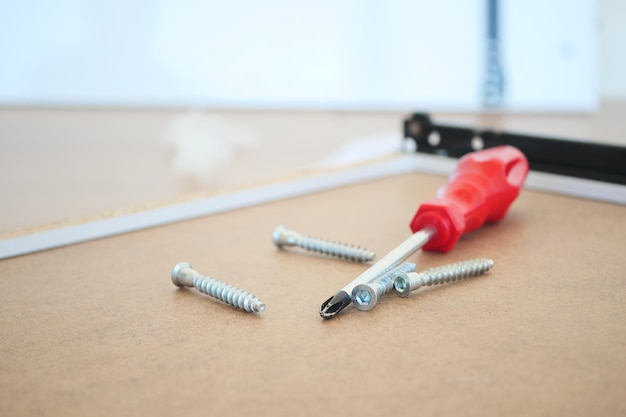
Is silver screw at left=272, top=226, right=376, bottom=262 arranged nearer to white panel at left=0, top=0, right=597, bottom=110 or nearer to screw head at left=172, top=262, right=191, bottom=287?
screw head at left=172, top=262, right=191, bottom=287

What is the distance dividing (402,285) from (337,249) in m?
0.15

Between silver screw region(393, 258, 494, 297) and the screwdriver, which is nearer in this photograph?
silver screw region(393, 258, 494, 297)

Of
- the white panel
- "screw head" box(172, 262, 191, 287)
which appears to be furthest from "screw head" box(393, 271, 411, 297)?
the white panel

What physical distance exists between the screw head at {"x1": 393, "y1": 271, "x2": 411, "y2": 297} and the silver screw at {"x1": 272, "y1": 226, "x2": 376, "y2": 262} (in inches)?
A: 4.4

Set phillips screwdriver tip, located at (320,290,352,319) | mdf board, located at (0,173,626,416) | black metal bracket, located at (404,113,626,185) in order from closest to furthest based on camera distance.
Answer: mdf board, located at (0,173,626,416) → phillips screwdriver tip, located at (320,290,352,319) → black metal bracket, located at (404,113,626,185)

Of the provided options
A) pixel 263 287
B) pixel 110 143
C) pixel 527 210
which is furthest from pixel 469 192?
pixel 110 143

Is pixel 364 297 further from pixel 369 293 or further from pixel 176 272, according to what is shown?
pixel 176 272

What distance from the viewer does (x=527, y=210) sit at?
109cm

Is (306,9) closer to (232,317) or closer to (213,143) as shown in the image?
(213,143)

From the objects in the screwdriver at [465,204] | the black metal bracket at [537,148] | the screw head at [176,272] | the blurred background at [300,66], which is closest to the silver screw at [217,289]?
the screw head at [176,272]

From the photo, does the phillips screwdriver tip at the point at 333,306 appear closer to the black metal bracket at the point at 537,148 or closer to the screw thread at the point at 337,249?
the screw thread at the point at 337,249

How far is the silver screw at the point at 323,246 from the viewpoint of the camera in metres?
0.87

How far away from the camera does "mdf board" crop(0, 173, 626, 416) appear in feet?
1.80

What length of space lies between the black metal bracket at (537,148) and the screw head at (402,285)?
21.6 inches
